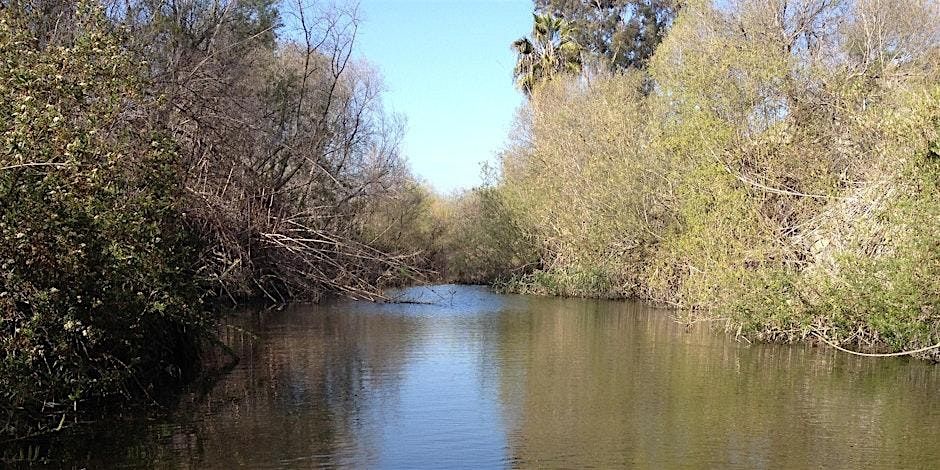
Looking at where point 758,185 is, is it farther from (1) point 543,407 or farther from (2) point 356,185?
(2) point 356,185

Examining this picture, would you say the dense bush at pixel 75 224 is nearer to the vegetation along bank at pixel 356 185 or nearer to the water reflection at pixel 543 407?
the vegetation along bank at pixel 356 185

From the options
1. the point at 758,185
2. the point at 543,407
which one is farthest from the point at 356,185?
the point at 543,407

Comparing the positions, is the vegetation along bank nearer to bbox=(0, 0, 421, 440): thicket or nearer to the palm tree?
bbox=(0, 0, 421, 440): thicket

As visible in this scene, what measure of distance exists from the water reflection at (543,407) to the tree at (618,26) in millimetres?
18986

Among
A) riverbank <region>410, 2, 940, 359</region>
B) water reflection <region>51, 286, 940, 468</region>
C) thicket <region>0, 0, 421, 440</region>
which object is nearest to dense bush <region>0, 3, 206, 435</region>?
thicket <region>0, 0, 421, 440</region>

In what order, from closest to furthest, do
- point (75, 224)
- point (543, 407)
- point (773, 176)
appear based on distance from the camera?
point (75, 224), point (543, 407), point (773, 176)

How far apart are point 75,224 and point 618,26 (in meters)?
29.2

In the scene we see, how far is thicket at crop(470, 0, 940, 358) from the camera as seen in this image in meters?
11.3

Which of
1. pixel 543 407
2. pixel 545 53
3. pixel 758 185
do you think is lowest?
pixel 543 407

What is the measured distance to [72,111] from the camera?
7.52 metres

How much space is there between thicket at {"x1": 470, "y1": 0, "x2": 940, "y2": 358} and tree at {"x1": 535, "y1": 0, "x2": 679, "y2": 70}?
7.79 meters

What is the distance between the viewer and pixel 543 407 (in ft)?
32.6

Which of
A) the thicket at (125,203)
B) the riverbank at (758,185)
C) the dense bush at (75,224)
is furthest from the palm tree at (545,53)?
the dense bush at (75,224)

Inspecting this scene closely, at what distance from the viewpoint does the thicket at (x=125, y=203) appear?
6.98 m
